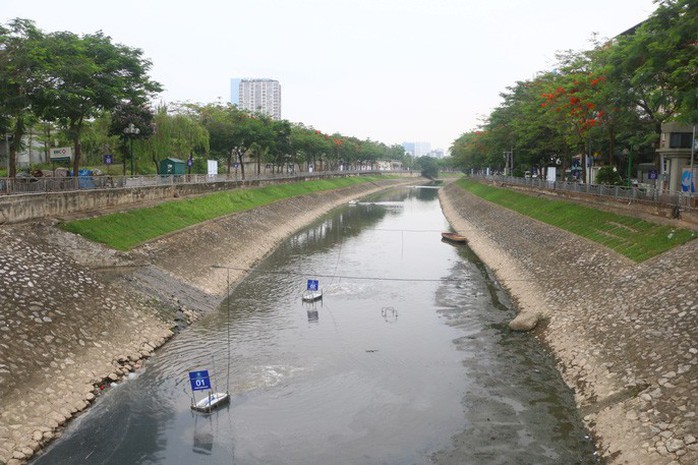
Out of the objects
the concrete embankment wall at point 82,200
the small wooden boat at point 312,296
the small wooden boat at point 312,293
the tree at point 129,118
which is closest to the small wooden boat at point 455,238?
the small wooden boat at point 312,296

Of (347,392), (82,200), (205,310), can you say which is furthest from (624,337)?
(82,200)

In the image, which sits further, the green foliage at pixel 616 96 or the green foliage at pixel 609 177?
the green foliage at pixel 609 177

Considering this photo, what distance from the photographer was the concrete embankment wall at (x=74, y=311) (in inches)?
687

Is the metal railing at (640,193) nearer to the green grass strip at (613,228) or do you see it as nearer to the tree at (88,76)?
the green grass strip at (613,228)

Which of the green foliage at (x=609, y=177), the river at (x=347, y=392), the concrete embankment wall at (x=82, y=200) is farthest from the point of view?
the green foliage at (x=609, y=177)

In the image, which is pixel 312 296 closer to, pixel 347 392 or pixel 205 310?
pixel 205 310

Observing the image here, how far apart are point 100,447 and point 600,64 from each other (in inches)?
1788

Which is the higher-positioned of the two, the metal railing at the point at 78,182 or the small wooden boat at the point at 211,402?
the metal railing at the point at 78,182

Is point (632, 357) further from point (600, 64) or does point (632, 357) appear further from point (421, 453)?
point (600, 64)

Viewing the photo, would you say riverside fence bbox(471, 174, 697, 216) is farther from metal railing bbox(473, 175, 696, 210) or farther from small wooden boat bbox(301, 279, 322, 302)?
small wooden boat bbox(301, 279, 322, 302)

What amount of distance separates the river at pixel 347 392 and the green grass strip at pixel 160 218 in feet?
27.5

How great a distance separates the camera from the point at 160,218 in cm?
4344

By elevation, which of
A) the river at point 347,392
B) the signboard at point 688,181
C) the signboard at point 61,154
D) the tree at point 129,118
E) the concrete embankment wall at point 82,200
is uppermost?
the tree at point 129,118

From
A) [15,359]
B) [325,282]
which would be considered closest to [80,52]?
[325,282]
